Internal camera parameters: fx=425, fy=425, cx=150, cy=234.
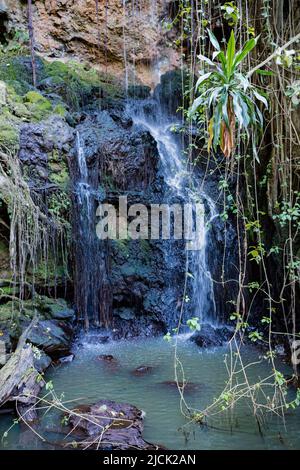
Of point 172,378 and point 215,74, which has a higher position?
point 215,74

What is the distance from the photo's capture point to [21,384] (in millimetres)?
3840

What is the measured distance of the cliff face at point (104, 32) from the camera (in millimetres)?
9102

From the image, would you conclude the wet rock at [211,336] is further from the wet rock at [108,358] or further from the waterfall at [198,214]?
the wet rock at [108,358]

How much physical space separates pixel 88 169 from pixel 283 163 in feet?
10.2

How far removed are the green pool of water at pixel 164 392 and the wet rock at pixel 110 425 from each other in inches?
5.5

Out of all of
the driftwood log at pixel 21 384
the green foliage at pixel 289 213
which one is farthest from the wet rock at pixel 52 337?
the green foliage at pixel 289 213

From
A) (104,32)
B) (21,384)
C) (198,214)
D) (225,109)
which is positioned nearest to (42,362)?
(21,384)

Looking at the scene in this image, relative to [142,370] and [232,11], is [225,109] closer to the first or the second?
[232,11]

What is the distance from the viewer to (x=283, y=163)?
504 cm

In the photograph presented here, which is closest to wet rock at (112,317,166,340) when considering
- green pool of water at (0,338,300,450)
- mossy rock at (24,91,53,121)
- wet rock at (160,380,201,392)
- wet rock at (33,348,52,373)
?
green pool of water at (0,338,300,450)

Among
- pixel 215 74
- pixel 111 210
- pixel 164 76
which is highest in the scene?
pixel 164 76
